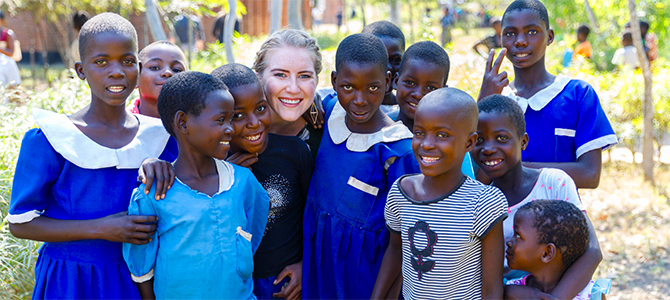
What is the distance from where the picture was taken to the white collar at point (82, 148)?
190 cm

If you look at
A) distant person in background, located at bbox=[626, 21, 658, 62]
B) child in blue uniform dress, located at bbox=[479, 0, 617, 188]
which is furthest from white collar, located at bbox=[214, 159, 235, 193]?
distant person in background, located at bbox=[626, 21, 658, 62]

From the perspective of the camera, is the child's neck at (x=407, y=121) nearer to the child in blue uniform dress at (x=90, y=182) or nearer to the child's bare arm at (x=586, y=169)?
the child's bare arm at (x=586, y=169)

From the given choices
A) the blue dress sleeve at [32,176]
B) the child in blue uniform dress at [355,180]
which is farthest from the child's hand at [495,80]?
the blue dress sleeve at [32,176]

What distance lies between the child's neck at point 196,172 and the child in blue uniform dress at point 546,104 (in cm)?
130

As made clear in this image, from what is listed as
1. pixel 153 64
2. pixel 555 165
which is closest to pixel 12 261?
pixel 153 64

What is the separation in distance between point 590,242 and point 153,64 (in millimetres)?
2075

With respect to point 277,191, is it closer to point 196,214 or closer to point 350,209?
point 350,209

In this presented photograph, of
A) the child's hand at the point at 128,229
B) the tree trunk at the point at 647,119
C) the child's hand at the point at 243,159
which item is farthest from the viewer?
the tree trunk at the point at 647,119

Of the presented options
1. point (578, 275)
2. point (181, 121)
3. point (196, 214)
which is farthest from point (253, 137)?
point (578, 275)

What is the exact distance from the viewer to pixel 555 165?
2.48 meters

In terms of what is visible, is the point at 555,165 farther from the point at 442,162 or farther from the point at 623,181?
the point at 623,181

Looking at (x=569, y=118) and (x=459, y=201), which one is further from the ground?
(x=569, y=118)

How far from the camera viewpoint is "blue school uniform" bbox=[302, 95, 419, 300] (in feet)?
7.34

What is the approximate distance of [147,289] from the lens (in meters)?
1.97
